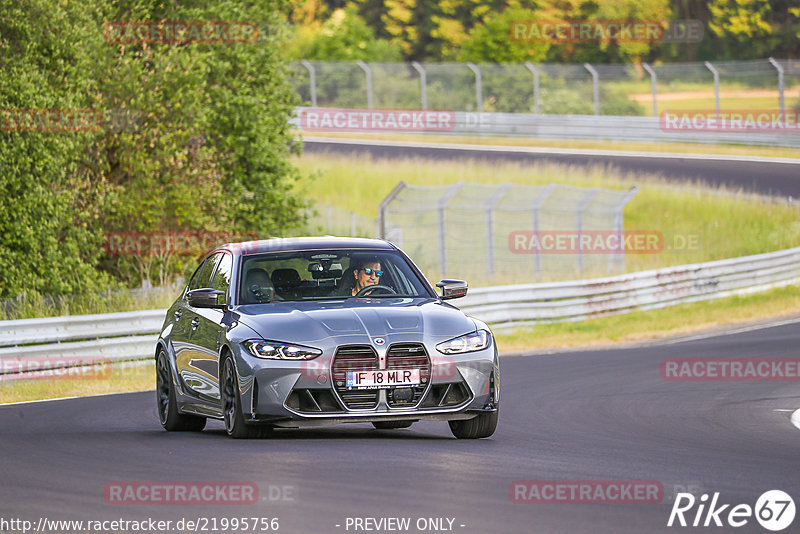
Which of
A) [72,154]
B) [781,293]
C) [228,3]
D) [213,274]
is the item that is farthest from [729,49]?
[213,274]

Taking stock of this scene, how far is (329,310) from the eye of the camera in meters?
10.1

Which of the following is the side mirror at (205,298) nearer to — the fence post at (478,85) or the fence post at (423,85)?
the fence post at (423,85)

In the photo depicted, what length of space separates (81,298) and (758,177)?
24705 mm

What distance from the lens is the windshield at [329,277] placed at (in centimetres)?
1077

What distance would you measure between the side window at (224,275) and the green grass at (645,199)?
23.4 metres

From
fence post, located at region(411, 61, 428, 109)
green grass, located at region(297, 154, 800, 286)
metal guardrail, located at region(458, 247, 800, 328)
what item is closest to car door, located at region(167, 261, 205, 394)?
metal guardrail, located at region(458, 247, 800, 328)

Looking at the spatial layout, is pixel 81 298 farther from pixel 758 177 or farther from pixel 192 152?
pixel 758 177

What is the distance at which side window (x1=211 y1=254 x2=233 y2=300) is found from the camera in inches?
438

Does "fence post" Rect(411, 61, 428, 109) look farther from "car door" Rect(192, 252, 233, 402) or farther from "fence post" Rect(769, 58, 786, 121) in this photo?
"car door" Rect(192, 252, 233, 402)

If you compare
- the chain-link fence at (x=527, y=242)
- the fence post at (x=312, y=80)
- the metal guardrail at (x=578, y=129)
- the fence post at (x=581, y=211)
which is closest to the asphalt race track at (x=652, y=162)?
the metal guardrail at (x=578, y=129)

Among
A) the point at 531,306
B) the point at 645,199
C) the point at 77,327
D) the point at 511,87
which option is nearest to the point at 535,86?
the point at 511,87

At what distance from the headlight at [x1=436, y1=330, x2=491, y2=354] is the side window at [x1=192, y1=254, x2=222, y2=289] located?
264 cm

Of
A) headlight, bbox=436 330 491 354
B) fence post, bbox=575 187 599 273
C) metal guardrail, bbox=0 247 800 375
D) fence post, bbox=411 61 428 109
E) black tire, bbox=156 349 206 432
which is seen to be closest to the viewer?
headlight, bbox=436 330 491 354

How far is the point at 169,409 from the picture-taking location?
11758mm
